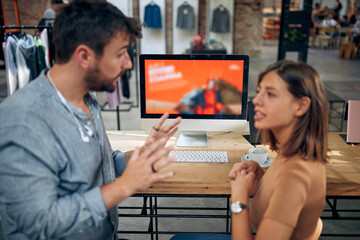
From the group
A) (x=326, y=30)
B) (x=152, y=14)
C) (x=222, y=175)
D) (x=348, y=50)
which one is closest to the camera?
(x=222, y=175)

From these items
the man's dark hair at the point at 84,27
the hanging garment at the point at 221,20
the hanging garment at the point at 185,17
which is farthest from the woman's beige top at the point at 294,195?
the hanging garment at the point at 221,20

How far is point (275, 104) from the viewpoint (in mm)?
1187

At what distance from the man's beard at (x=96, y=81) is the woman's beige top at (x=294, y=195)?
0.63 m

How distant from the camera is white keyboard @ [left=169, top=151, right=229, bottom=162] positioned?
1815 millimetres

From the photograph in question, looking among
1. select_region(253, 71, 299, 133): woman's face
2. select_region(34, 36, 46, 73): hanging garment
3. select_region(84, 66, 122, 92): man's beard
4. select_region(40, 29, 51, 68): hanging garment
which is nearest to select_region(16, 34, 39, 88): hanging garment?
select_region(34, 36, 46, 73): hanging garment

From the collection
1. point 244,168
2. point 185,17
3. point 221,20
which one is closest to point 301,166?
point 244,168

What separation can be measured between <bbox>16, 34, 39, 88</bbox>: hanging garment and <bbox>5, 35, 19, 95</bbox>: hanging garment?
0.17ft

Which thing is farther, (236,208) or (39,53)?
(39,53)

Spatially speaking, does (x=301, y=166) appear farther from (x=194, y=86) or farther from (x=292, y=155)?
(x=194, y=86)

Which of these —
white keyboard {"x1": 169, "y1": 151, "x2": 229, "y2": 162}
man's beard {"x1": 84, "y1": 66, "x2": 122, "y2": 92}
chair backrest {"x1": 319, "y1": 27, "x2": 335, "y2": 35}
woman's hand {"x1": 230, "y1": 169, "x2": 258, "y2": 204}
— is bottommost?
white keyboard {"x1": 169, "y1": 151, "x2": 229, "y2": 162}

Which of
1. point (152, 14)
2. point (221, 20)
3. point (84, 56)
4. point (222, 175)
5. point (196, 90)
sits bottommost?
point (222, 175)

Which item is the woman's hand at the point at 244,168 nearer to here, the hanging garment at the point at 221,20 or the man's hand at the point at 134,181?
the man's hand at the point at 134,181

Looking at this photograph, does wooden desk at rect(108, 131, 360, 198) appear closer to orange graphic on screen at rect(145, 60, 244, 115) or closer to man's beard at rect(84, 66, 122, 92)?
orange graphic on screen at rect(145, 60, 244, 115)

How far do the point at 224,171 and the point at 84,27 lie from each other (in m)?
0.99
